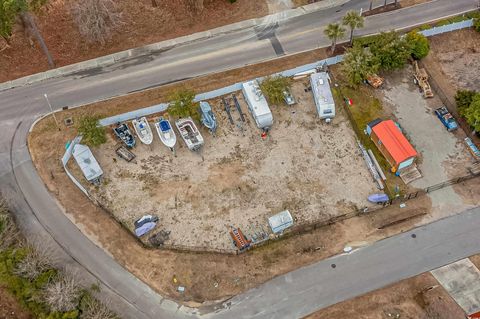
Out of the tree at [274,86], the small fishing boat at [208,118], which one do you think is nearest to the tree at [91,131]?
the small fishing boat at [208,118]

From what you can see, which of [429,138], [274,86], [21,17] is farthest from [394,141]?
[21,17]

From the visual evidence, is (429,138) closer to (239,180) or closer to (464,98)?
(464,98)

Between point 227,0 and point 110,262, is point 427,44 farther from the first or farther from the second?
point 110,262

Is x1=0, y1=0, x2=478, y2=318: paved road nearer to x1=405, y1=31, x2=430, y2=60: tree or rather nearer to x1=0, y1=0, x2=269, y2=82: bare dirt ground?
x1=0, y1=0, x2=269, y2=82: bare dirt ground

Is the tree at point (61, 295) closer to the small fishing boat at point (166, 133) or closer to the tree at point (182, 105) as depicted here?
the small fishing boat at point (166, 133)

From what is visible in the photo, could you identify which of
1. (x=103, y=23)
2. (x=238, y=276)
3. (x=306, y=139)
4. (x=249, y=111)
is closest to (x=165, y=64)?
(x=103, y=23)

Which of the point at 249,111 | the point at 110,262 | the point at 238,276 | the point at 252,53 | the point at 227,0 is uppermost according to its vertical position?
the point at 227,0
